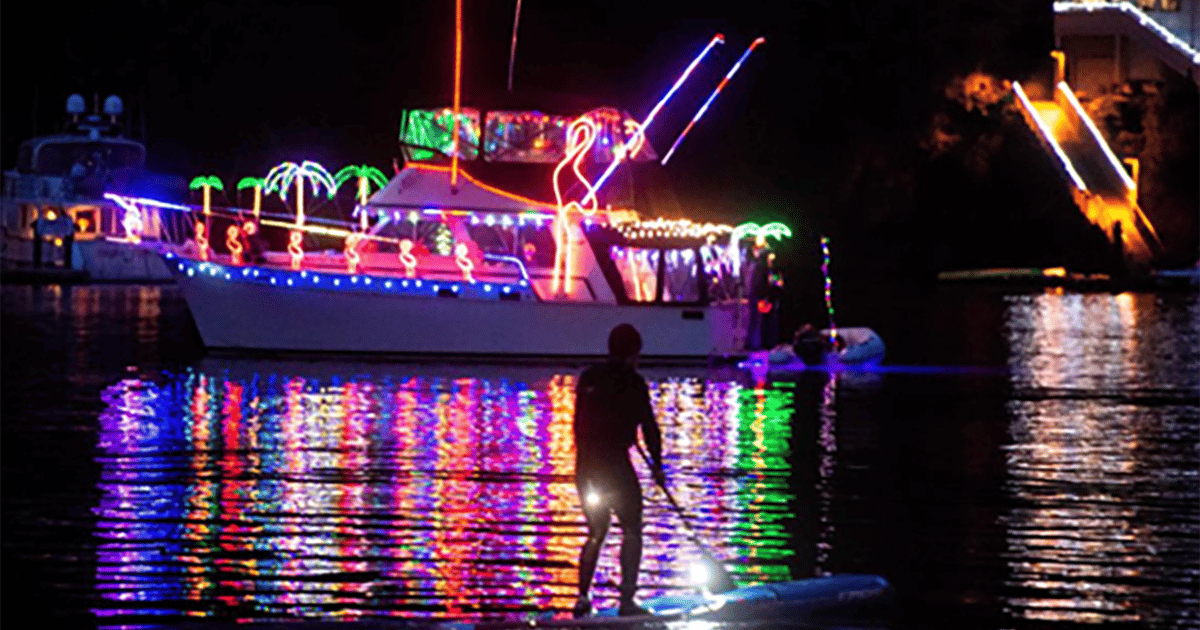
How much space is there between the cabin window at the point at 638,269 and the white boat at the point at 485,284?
0.02 metres

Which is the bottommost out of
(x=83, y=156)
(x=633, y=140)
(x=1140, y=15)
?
(x=633, y=140)

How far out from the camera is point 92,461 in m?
26.0

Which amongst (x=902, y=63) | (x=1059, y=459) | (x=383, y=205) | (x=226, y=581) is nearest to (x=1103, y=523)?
(x=1059, y=459)

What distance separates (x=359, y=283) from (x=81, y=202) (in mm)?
40242

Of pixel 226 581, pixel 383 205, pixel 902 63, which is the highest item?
pixel 902 63

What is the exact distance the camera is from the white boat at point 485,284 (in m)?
40.8

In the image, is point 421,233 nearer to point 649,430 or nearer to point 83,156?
point 649,430

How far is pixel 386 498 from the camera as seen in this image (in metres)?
23.4

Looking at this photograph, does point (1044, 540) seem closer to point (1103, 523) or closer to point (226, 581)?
point (1103, 523)

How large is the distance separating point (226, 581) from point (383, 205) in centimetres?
2412

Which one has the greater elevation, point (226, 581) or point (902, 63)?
point (902, 63)

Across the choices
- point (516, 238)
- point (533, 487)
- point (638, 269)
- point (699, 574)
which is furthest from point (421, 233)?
point (699, 574)

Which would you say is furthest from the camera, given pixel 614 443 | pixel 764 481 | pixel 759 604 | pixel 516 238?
pixel 516 238

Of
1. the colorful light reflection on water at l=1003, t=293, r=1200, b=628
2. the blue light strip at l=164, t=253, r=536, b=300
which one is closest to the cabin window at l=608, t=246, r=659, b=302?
the blue light strip at l=164, t=253, r=536, b=300
